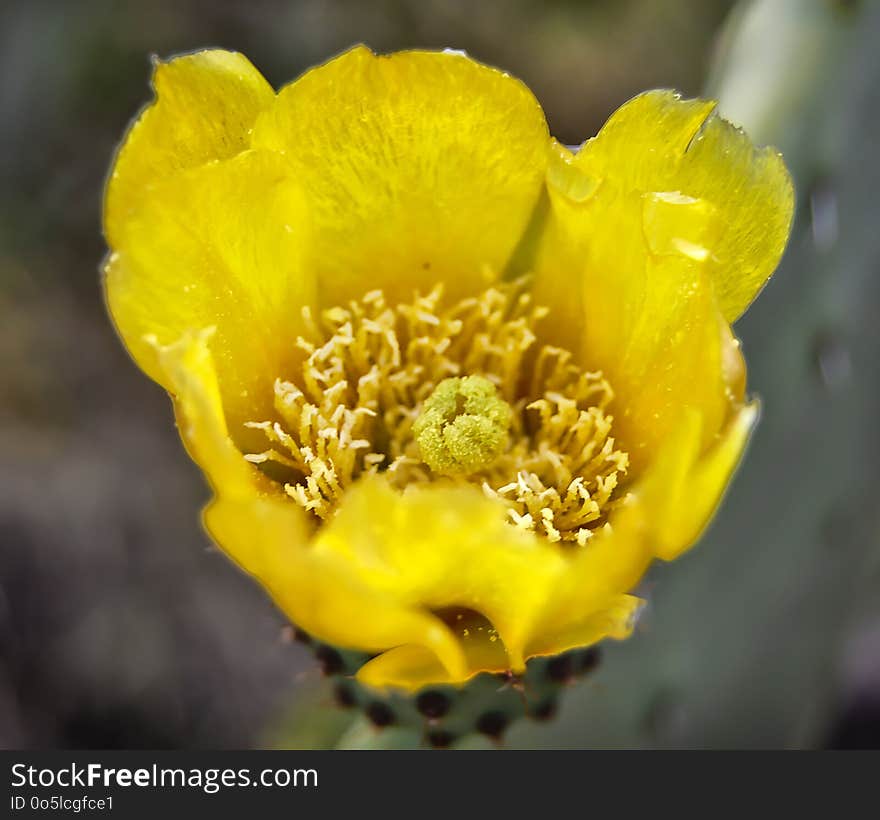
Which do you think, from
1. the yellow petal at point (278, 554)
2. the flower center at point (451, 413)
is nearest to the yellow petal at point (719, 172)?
the flower center at point (451, 413)

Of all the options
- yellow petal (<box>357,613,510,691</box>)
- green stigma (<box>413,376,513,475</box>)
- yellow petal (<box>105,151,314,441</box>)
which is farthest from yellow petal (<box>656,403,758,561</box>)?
yellow petal (<box>105,151,314,441</box>)

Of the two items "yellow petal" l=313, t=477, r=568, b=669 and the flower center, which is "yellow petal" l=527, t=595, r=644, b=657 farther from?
the flower center

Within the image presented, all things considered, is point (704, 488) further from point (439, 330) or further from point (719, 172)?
point (439, 330)

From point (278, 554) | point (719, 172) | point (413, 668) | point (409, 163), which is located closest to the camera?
point (278, 554)

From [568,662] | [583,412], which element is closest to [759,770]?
[568,662]

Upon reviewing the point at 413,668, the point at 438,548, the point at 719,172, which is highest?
the point at 719,172

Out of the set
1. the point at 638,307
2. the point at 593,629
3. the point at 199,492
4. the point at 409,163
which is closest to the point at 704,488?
the point at 593,629

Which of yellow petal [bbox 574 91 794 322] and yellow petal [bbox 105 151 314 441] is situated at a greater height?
yellow petal [bbox 574 91 794 322]
